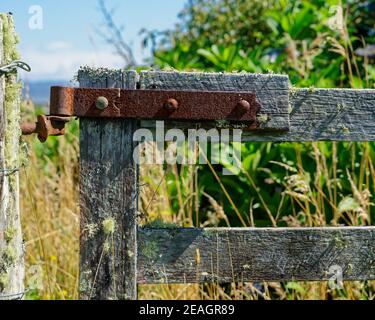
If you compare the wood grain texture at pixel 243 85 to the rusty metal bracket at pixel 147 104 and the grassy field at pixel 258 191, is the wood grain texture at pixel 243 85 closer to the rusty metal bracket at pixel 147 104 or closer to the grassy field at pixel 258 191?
the rusty metal bracket at pixel 147 104

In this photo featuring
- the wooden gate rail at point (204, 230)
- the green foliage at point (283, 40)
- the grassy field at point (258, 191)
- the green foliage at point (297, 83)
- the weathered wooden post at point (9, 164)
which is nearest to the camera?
the weathered wooden post at point (9, 164)

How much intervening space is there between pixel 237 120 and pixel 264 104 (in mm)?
103

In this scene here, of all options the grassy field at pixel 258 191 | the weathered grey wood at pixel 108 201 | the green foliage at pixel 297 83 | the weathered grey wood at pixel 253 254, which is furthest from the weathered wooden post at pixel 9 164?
the grassy field at pixel 258 191

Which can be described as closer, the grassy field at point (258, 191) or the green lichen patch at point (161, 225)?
the green lichen patch at point (161, 225)

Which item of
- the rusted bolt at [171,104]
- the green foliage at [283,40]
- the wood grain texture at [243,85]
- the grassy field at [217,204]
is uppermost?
the green foliage at [283,40]

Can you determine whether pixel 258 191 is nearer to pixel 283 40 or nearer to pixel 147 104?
pixel 283 40

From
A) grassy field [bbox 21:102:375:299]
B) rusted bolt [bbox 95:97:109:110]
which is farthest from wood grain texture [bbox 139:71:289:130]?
grassy field [bbox 21:102:375:299]

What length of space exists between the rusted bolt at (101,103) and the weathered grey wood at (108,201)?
0.18 ft

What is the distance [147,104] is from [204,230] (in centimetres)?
45

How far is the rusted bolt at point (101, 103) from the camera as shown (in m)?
2.21

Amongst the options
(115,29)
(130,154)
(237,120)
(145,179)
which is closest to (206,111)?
(237,120)

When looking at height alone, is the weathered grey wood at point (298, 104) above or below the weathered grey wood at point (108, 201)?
above

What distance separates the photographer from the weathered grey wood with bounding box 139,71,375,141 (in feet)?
7.47

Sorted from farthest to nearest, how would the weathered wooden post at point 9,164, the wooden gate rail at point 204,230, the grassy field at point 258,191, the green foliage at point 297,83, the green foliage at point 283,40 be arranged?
1. the green foliage at point 283,40
2. the green foliage at point 297,83
3. the grassy field at point 258,191
4. the wooden gate rail at point 204,230
5. the weathered wooden post at point 9,164
